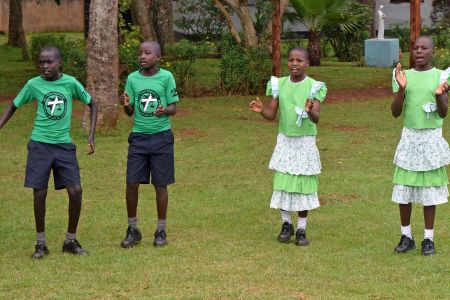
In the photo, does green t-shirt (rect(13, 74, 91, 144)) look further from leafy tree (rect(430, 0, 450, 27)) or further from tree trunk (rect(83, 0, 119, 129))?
leafy tree (rect(430, 0, 450, 27))

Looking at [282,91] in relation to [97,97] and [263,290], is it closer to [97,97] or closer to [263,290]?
[263,290]

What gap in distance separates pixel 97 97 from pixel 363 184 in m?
5.06

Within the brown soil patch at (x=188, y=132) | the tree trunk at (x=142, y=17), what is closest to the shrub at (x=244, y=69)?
the tree trunk at (x=142, y=17)

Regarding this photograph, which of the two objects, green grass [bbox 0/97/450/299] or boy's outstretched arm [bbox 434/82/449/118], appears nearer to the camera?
green grass [bbox 0/97/450/299]

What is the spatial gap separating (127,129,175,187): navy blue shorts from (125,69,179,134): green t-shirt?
0.07m

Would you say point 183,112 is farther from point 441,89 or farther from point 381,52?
point 441,89

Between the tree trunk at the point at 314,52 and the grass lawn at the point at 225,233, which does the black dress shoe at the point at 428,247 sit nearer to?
the grass lawn at the point at 225,233

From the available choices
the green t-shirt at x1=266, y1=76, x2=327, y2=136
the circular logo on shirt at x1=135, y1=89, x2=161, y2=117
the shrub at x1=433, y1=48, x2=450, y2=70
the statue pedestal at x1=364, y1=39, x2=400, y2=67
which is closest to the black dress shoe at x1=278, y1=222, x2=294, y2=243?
the green t-shirt at x1=266, y1=76, x2=327, y2=136

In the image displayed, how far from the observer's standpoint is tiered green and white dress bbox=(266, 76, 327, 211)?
7898 mm

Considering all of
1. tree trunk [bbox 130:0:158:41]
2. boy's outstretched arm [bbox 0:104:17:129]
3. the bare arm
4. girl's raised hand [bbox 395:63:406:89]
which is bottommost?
boy's outstretched arm [bbox 0:104:17:129]

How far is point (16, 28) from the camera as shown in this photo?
1265 inches

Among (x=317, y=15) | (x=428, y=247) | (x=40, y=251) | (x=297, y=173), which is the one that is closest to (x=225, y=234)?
(x=297, y=173)

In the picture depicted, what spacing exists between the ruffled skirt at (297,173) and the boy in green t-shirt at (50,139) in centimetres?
160

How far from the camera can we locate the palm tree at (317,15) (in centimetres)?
2341
